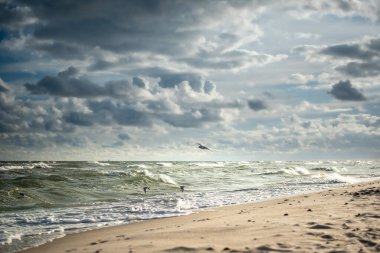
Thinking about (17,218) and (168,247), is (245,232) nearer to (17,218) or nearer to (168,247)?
(168,247)

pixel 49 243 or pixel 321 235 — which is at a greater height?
pixel 321 235

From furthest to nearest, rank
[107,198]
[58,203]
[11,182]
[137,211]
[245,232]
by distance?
[11,182] < [107,198] < [58,203] < [137,211] < [245,232]

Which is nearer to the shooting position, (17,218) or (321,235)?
(321,235)

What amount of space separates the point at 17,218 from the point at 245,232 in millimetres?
8767

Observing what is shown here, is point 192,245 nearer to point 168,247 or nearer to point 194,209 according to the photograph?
point 168,247

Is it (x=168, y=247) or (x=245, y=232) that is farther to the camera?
(x=245, y=232)

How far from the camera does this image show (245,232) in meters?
7.81

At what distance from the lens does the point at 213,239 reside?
7324 millimetres

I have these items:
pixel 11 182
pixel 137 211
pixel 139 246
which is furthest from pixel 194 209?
pixel 11 182

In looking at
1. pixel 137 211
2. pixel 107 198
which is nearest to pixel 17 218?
pixel 137 211

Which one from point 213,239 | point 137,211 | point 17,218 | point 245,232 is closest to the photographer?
point 213,239

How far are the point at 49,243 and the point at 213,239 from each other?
4.29 metres

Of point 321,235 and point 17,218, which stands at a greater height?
point 321,235

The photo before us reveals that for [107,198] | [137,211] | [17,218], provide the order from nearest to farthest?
[17,218], [137,211], [107,198]
